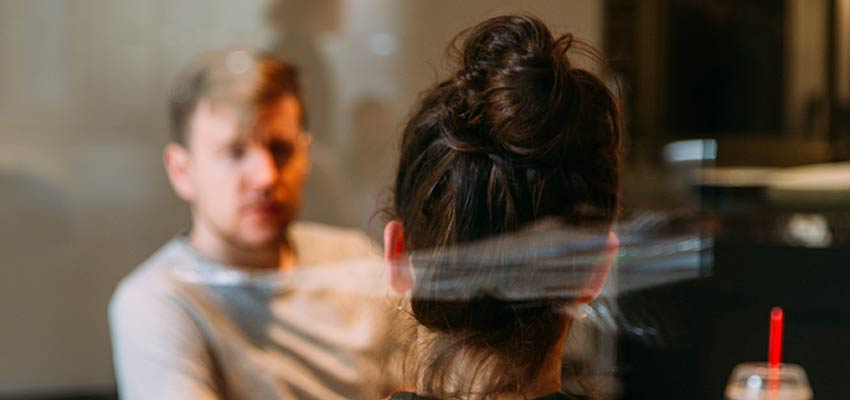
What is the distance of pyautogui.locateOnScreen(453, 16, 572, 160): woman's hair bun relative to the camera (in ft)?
2.52

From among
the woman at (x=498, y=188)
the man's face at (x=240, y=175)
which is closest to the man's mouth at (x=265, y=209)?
the man's face at (x=240, y=175)

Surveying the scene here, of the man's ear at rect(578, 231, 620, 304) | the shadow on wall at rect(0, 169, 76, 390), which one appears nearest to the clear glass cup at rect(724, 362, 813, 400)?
the man's ear at rect(578, 231, 620, 304)

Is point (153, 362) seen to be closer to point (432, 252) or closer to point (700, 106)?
point (432, 252)

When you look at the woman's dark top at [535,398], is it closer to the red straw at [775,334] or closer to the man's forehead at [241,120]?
the red straw at [775,334]

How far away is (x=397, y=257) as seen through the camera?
2.87ft

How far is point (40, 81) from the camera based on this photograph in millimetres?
1435

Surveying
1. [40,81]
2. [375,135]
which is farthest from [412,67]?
[40,81]

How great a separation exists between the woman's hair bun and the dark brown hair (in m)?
0.56

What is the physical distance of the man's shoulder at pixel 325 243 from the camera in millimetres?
1338

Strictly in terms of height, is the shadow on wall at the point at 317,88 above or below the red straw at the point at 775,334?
above

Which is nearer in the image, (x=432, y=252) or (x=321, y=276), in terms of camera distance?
(x=432, y=252)

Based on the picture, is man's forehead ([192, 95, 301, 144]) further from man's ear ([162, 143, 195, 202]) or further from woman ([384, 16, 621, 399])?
woman ([384, 16, 621, 399])

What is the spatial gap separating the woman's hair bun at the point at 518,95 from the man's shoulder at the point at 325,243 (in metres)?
0.54

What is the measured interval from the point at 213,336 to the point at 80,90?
1.47ft
